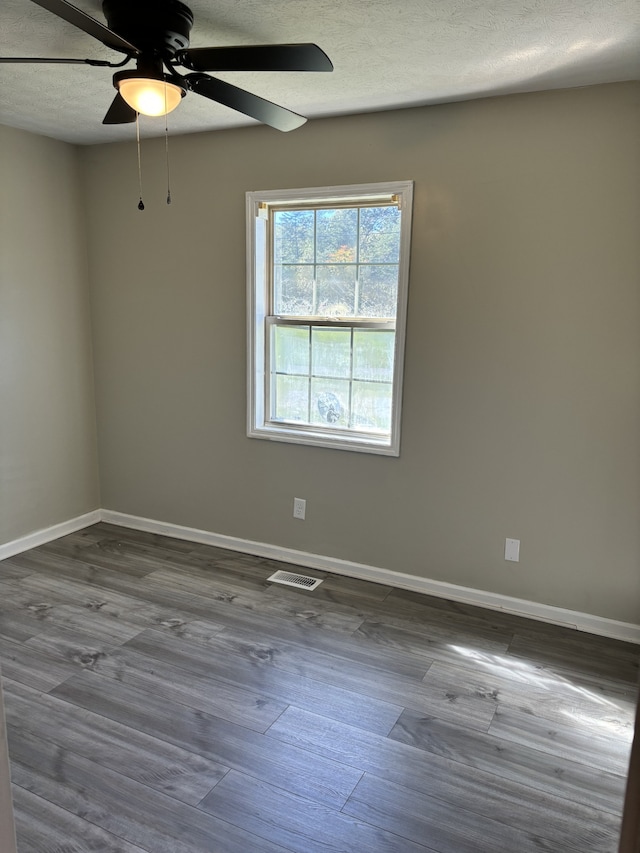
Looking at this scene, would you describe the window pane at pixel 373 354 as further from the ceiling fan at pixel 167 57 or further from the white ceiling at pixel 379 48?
the ceiling fan at pixel 167 57

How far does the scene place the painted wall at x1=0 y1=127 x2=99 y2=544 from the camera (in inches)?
136

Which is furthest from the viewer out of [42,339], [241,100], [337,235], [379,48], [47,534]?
Result: [47,534]

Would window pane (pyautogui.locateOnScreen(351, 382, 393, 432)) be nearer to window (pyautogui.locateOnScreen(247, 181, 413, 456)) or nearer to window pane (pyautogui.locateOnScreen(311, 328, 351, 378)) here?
window (pyautogui.locateOnScreen(247, 181, 413, 456))

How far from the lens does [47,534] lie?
3814mm

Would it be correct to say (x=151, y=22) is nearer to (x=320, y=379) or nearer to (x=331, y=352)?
(x=331, y=352)

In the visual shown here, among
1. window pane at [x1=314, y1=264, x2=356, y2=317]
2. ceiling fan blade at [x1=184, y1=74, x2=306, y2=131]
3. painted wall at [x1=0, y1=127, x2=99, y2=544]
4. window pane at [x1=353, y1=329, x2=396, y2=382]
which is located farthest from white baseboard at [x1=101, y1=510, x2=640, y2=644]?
ceiling fan blade at [x1=184, y1=74, x2=306, y2=131]

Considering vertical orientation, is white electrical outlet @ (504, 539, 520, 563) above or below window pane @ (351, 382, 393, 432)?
below

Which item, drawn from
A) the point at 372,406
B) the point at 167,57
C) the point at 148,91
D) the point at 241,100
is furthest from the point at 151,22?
the point at 372,406

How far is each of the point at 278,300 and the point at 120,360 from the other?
48.8 inches

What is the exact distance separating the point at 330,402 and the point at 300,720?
1779 mm

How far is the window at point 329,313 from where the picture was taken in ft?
10.3

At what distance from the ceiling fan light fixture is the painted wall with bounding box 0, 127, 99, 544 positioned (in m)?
1.92

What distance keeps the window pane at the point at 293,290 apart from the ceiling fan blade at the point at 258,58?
154 cm

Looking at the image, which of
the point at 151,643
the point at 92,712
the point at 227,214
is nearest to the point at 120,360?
the point at 227,214
